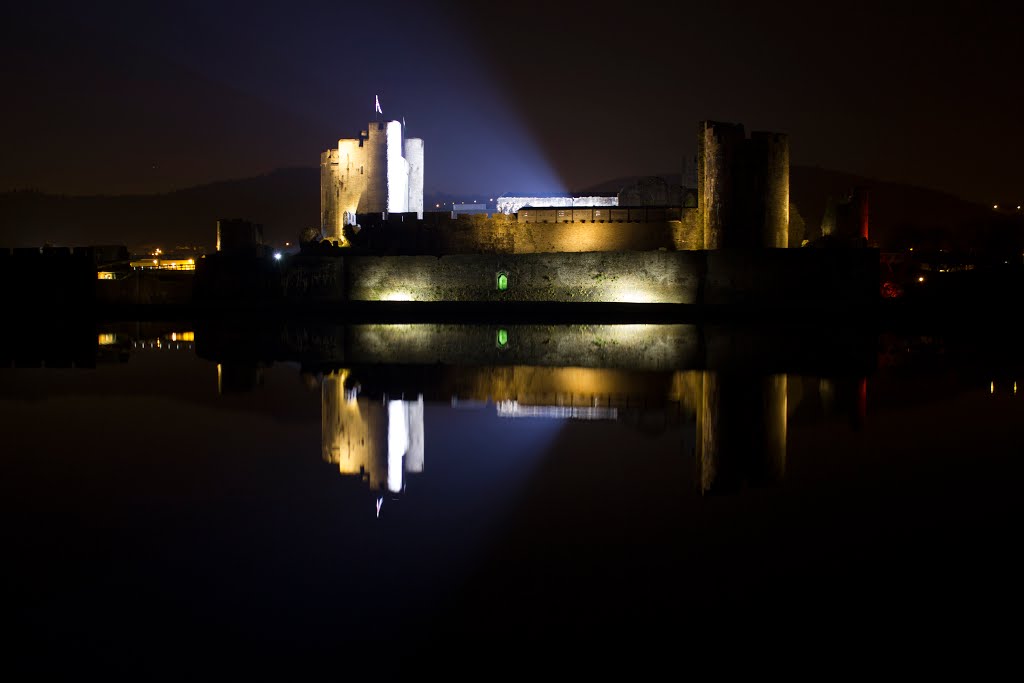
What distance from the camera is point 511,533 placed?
14.4 ft

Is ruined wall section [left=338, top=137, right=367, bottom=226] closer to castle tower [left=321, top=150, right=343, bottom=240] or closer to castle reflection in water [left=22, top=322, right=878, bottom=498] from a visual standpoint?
castle tower [left=321, top=150, right=343, bottom=240]

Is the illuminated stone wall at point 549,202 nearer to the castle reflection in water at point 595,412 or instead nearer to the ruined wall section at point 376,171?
the ruined wall section at point 376,171

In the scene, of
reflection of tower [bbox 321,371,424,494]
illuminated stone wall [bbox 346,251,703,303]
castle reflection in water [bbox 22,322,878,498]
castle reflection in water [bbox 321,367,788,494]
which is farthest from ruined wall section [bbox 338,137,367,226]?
reflection of tower [bbox 321,371,424,494]

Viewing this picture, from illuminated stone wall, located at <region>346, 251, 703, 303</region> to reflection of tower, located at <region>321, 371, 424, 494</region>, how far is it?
1564 centimetres

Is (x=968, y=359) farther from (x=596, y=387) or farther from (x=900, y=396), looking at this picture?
(x=596, y=387)

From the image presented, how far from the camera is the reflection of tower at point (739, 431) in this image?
5.70 metres

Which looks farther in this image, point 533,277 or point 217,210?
point 217,210

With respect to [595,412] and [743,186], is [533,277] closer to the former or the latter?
[743,186]

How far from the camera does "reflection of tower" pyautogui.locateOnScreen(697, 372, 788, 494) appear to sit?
5.70m

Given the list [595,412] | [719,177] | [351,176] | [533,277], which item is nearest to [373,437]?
[595,412]

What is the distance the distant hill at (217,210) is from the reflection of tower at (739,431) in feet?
239

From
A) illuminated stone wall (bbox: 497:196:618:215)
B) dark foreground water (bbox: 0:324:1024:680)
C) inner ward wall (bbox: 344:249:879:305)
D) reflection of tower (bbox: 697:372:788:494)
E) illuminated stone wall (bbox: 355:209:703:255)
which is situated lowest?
dark foreground water (bbox: 0:324:1024:680)

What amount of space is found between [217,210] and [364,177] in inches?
2712

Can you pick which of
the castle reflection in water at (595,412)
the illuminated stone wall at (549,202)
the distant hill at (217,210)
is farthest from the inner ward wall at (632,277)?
the distant hill at (217,210)
